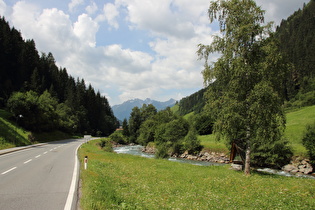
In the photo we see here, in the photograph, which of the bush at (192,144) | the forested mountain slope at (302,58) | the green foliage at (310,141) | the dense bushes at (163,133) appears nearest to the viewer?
the green foliage at (310,141)

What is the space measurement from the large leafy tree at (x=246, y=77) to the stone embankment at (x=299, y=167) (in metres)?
18.2

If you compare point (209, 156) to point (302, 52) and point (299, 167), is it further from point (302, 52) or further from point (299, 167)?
point (302, 52)

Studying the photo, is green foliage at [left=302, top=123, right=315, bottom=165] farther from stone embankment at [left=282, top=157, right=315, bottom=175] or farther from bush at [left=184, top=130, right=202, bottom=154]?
bush at [left=184, top=130, right=202, bottom=154]

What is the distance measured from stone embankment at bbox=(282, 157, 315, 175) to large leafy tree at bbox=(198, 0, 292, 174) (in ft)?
59.8

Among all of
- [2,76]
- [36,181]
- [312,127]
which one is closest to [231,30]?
[36,181]

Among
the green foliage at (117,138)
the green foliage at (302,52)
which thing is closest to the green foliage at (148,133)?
the green foliage at (117,138)

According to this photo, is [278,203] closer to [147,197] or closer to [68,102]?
[147,197]

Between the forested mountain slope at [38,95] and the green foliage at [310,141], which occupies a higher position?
the forested mountain slope at [38,95]

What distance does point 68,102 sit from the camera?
101 metres

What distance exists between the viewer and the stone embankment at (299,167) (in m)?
29.8

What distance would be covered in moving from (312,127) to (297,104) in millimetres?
54047

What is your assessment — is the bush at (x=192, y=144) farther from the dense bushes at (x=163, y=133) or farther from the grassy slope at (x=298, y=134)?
the grassy slope at (x=298, y=134)

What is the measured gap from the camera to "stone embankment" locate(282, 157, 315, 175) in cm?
2975

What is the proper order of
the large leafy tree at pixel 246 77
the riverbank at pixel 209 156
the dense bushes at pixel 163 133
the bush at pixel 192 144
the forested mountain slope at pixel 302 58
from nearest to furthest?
1. the large leafy tree at pixel 246 77
2. the riverbank at pixel 209 156
3. the bush at pixel 192 144
4. the dense bushes at pixel 163 133
5. the forested mountain slope at pixel 302 58
